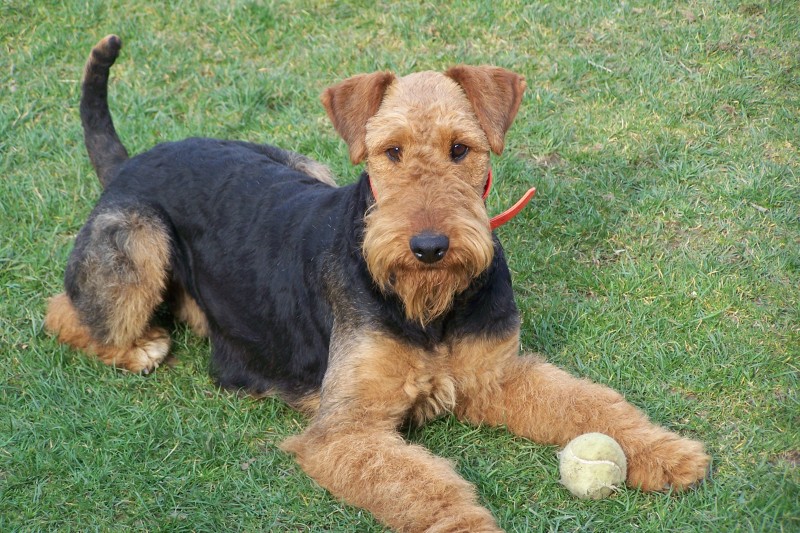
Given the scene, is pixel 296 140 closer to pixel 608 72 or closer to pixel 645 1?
pixel 608 72

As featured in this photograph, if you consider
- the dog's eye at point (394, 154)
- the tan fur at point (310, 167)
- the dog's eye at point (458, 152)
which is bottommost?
the tan fur at point (310, 167)

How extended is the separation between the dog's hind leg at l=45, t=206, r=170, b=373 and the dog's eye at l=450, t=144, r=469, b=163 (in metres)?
1.94

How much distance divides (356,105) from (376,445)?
156 cm

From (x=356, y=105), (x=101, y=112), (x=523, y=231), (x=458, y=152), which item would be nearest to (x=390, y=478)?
(x=458, y=152)

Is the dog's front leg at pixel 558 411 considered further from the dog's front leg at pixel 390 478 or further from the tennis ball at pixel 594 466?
the dog's front leg at pixel 390 478

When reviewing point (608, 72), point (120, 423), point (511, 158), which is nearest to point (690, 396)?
point (511, 158)

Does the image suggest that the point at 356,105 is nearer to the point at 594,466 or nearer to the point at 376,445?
the point at 376,445

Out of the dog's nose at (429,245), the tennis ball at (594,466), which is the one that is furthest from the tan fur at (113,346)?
the tennis ball at (594,466)

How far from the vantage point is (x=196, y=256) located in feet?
15.3

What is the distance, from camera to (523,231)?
559 cm

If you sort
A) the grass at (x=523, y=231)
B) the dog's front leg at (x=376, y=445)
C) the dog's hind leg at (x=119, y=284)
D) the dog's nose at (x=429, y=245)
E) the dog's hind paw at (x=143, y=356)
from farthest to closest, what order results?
the dog's hind paw at (x=143, y=356), the dog's hind leg at (x=119, y=284), the grass at (x=523, y=231), the dog's front leg at (x=376, y=445), the dog's nose at (x=429, y=245)

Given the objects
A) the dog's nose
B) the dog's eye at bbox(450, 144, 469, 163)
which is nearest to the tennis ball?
the dog's nose

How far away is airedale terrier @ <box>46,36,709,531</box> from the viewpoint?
3.42 m

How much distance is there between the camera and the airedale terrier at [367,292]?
3423 mm
